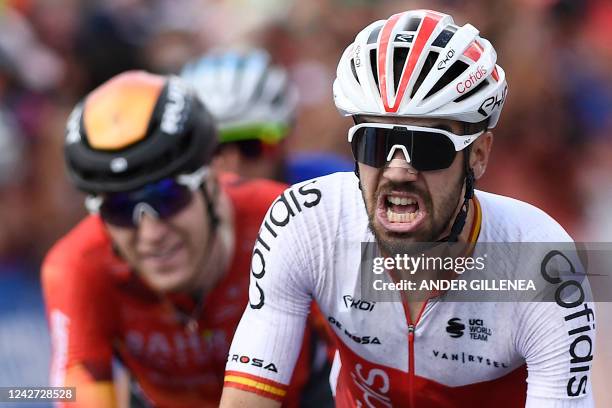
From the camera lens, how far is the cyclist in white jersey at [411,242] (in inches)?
140

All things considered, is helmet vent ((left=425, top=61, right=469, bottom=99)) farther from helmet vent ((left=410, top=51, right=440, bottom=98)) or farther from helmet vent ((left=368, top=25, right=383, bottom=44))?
helmet vent ((left=368, top=25, right=383, bottom=44))

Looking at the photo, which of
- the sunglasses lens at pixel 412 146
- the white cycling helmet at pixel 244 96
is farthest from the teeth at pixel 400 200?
the white cycling helmet at pixel 244 96

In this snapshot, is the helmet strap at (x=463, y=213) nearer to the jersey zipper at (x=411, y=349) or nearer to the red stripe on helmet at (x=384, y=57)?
the jersey zipper at (x=411, y=349)

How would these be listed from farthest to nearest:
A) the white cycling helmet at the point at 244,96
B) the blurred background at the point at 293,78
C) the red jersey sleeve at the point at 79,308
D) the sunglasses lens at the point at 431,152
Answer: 1. the blurred background at the point at 293,78
2. the white cycling helmet at the point at 244,96
3. the red jersey sleeve at the point at 79,308
4. the sunglasses lens at the point at 431,152

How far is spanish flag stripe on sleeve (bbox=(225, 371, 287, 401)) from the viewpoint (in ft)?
12.2

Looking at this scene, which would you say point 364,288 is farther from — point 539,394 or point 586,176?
point 586,176

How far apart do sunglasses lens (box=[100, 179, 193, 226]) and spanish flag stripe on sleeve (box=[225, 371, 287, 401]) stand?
1422 mm

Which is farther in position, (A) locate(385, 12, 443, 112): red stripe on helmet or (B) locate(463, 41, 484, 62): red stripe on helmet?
(B) locate(463, 41, 484, 62): red stripe on helmet

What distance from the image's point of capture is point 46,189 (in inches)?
394

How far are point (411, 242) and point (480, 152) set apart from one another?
0.45 m

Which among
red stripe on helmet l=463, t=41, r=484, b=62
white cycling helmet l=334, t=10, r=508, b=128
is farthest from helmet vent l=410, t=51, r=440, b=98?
red stripe on helmet l=463, t=41, r=484, b=62

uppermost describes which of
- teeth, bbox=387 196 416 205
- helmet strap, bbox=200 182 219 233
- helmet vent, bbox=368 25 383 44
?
helmet strap, bbox=200 182 219 233

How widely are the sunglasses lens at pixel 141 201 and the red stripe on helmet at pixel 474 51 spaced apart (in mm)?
1827

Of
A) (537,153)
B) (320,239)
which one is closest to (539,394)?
(320,239)
